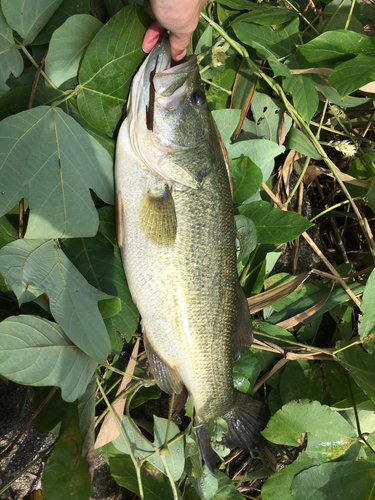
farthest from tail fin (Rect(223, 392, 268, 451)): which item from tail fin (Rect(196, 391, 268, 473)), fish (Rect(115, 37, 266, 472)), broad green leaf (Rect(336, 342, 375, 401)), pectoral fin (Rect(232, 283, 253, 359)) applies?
broad green leaf (Rect(336, 342, 375, 401))

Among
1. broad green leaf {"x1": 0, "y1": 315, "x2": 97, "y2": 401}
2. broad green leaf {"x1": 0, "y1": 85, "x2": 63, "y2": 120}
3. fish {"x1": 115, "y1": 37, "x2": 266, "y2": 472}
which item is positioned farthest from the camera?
fish {"x1": 115, "y1": 37, "x2": 266, "y2": 472}

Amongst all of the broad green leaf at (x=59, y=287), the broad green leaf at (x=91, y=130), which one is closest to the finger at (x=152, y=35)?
the broad green leaf at (x=91, y=130)

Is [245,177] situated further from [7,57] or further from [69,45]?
[7,57]

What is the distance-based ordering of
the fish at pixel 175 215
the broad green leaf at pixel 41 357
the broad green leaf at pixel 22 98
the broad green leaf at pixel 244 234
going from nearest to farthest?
the broad green leaf at pixel 41 357
the broad green leaf at pixel 22 98
the fish at pixel 175 215
the broad green leaf at pixel 244 234

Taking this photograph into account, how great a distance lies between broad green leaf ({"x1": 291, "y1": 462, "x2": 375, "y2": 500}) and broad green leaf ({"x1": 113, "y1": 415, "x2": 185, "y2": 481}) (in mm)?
563

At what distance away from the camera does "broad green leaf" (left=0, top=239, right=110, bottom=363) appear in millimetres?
1267

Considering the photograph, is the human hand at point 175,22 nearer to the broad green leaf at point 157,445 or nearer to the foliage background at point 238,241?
the foliage background at point 238,241

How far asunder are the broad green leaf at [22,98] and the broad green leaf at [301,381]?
1764mm

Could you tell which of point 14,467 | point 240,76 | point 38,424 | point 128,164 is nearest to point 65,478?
point 38,424

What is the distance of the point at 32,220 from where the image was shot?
126 cm

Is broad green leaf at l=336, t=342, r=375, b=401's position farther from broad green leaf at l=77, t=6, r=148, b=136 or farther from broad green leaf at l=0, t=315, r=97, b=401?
broad green leaf at l=77, t=6, r=148, b=136

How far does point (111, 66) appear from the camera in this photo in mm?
1396

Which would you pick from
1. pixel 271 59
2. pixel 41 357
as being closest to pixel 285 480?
pixel 41 357

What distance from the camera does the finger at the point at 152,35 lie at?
4.65ft
